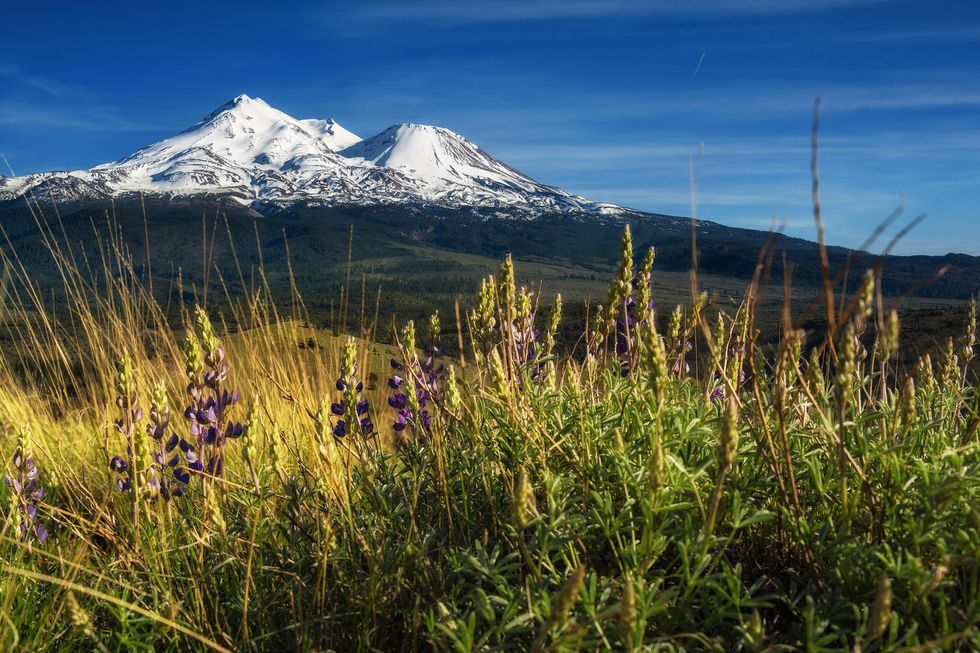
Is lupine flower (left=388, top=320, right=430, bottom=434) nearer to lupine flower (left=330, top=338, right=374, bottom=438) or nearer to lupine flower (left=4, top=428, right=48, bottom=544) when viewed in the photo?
lupine flower (left=330, top=338, right=374, bottom=438)

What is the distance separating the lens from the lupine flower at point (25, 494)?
8.46ft

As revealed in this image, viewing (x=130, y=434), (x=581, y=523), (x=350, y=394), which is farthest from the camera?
(x=130, y=434)

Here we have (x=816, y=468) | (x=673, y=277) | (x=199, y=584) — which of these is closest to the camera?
(x=816, y=468)

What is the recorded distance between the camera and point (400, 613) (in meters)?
1.98

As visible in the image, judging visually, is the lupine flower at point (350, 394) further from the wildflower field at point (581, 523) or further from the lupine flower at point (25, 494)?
the lupine flower at point (25, 494)

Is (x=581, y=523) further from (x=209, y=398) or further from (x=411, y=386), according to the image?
(x=209, y=398)

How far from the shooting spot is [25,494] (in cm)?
275

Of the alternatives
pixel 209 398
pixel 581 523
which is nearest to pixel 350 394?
pixel 209 398

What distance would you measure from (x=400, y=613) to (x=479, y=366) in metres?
1.13

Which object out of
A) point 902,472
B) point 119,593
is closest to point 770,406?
point 902,472

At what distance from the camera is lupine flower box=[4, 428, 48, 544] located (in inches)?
101

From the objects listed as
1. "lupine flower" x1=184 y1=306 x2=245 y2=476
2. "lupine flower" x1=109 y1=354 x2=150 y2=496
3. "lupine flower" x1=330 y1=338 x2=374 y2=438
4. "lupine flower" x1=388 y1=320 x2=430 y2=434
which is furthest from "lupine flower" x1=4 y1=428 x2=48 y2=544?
"lupine flower" x1=388 y1=320 x2=430 y2=434

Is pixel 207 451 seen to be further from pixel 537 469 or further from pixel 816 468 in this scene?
pixel 816 468

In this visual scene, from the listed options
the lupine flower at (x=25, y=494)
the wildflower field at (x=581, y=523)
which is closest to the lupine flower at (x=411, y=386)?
the wildflower field at (x=581, y=523)
